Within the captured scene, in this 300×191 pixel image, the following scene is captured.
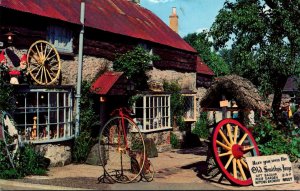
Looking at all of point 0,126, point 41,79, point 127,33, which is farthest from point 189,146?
point 0,126

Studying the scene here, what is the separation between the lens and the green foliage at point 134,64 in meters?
16.8

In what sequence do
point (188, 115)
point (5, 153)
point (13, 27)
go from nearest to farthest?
1. point (5, 153)
2. point (13, 27)
3. point (188, 115)

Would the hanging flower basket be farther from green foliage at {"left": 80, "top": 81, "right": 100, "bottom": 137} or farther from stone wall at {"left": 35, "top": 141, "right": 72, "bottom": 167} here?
green foliage at {"left": 80, "top": 81, "right": 100, "bottom": 137}

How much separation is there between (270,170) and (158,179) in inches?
111

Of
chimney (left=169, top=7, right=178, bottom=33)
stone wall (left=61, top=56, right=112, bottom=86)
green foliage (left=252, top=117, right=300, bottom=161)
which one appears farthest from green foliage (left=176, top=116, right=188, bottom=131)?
green foliage (left=252, top=117, right=300, bottom=161)

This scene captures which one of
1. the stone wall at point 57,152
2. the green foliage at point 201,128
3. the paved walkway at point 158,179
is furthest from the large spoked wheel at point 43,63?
the green foliage at point 201,128

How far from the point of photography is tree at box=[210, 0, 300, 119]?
15242 mm

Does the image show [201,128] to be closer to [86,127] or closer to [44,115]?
[86,127]

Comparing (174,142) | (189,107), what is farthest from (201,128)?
(174,142)

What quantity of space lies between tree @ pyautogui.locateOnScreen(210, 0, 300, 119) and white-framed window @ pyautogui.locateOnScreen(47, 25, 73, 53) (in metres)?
5.55

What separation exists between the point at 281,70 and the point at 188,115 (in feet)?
25.9

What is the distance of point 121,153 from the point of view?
10000 millimetres

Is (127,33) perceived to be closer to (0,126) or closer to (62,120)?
(62,120)

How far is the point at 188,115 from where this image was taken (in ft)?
73.7
